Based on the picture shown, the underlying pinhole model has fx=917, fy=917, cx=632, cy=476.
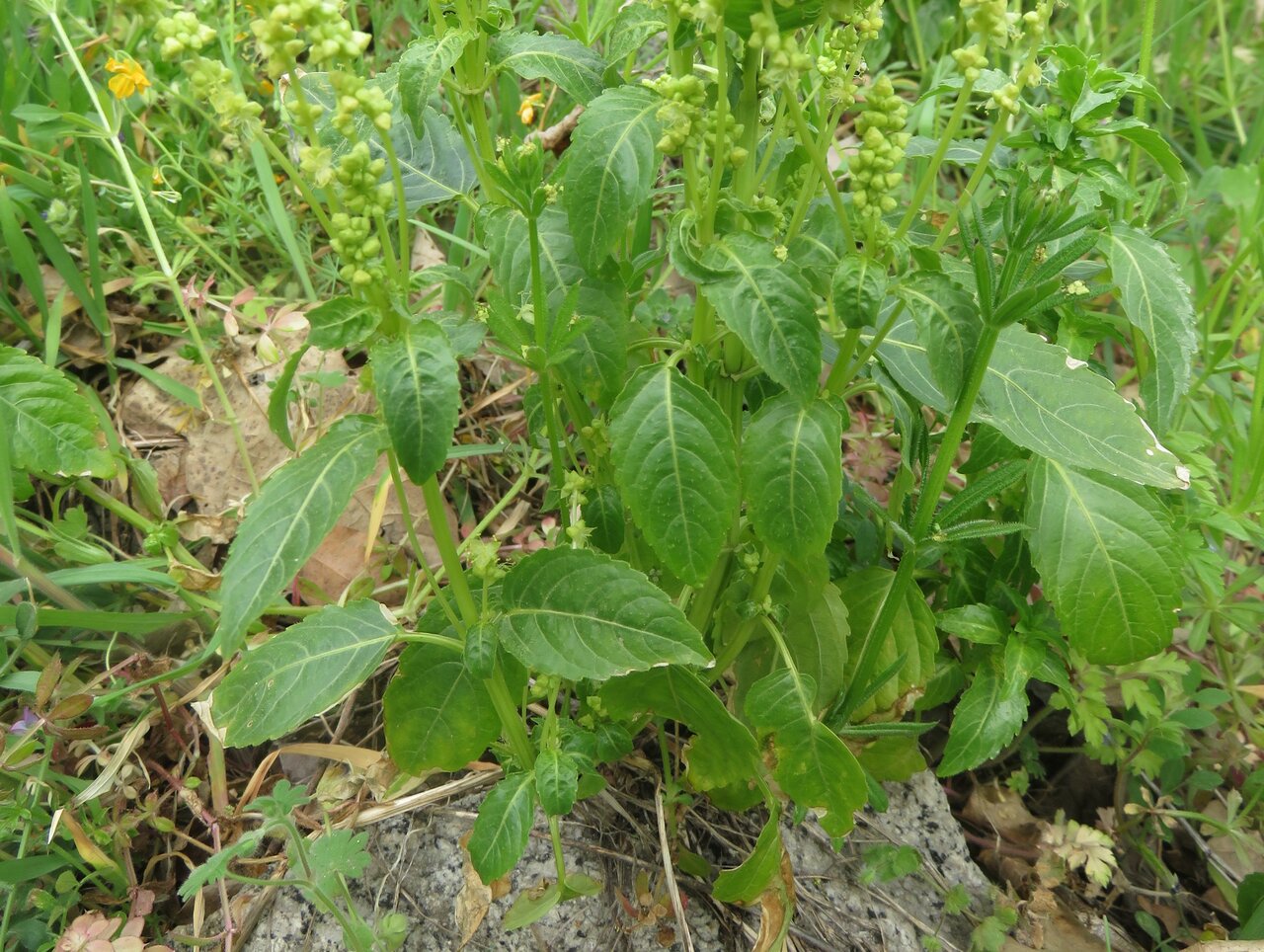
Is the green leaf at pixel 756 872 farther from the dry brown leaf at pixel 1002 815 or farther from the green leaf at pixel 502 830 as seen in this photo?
the dry brown leaf at pixel 1002 815

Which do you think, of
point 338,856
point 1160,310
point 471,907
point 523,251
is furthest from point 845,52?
point 471,907

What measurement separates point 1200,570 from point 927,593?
0.50m

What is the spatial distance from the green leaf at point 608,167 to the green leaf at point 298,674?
60 cm

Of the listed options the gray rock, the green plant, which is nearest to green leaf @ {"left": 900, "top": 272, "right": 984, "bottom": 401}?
the green plant

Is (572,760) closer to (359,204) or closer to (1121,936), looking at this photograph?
(359,204)

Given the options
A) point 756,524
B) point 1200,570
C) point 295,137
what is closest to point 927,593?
point 1200,570

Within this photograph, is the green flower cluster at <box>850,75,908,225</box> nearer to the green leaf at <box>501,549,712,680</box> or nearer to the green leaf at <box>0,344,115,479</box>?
the green leaf at <box>501,549,712,680</box>

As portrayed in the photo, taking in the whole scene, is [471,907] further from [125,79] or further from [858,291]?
[125,79]

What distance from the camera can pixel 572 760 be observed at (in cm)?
130

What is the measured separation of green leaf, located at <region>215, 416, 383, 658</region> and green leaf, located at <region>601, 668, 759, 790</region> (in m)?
0.59

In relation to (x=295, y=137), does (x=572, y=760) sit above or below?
below

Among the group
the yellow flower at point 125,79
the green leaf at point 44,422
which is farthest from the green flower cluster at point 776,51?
the yellow flower at point 125,79

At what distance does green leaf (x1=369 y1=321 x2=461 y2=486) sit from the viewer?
98 centimetres

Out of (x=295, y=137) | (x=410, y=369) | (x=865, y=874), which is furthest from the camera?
(x=295, y=137)
